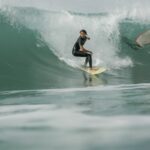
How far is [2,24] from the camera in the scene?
14.4 meters

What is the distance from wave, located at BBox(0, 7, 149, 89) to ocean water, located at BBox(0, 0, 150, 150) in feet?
0.07

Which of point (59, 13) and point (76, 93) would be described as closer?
point (76, 93)

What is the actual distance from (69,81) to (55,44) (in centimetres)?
375

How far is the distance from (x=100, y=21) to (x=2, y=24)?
11.6ft

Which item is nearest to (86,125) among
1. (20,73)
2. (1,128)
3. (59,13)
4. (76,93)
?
(1,128)

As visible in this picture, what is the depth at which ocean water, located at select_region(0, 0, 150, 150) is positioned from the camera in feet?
→ 15.5

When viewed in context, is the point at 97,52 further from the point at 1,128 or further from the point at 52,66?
the point at 1,128

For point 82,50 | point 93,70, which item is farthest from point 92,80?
point 82,50

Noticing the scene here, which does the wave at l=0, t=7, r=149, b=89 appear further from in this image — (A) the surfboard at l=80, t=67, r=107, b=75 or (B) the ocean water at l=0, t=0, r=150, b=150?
(A) the surfboard at l=80, t=67, r=107, b=75

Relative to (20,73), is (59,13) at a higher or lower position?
higher

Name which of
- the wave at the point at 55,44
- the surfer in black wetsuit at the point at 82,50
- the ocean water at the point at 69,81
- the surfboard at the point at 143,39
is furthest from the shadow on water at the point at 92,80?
the surfboard at the point at 143,39

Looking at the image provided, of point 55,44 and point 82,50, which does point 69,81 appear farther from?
point 55,44

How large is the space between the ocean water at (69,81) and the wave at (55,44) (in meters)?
0.02

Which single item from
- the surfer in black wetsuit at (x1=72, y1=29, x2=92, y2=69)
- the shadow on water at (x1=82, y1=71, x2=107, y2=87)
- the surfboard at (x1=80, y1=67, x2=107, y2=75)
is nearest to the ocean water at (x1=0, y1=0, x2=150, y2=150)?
the shadow on water at (x1=82, y1=71, x2=107, y2=87)
